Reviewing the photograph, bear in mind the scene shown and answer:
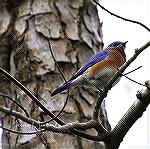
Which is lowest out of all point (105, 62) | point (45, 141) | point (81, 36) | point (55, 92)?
point (45, 141)

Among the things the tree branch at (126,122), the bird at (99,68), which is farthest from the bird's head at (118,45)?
the tree branch at (126,122)

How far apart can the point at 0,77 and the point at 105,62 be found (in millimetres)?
522

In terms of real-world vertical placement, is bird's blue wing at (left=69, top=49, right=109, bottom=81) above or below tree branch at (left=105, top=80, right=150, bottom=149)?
above

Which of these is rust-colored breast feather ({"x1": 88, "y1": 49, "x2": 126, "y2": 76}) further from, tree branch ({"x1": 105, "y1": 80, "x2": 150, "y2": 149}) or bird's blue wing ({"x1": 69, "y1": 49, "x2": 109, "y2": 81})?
tree branch ({"x1": 105, "y1": 80, "x2": 150, "y2": 149})

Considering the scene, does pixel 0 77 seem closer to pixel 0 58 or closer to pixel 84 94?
pixel 0 58

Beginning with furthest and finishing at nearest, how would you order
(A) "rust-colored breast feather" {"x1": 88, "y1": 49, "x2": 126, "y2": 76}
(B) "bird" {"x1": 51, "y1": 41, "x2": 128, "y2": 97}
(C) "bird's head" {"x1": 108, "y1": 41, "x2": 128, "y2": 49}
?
(C) "bird's head" {"x1": 108, "y1": 41, "x2": 128, "y2": 49} < (A) "rust-colored breast feather" {"x1": 88, "y1": 49, "x2": 126, "y2": 76} < (B) "bird" {"x1": 51, "y1": 41, "x2": 128, "y2": 97}

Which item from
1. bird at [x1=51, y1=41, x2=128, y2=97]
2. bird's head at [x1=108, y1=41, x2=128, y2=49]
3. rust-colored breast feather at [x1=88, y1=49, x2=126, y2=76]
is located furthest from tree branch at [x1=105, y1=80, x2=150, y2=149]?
bird's head at [x1=108, y1=41, x2=128, y2=49]

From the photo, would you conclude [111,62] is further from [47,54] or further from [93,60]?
[47,54]

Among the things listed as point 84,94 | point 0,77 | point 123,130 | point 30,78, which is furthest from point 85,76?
point 123,130

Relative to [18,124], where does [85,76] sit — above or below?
above

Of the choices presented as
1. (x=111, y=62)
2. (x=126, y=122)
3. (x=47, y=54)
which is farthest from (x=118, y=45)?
(x=126, y=122)

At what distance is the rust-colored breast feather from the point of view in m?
2.28

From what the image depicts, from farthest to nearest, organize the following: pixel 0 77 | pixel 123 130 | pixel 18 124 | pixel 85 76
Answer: pixel 0 77 → pixel 85 76 → pixel 18 124 → pixel 123 130

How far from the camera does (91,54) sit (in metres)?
2.46
